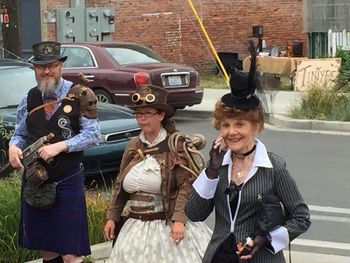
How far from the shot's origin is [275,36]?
3042 centimetres

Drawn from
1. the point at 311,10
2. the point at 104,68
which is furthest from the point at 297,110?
the point at 311,10

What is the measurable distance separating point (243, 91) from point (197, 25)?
24.7 meters

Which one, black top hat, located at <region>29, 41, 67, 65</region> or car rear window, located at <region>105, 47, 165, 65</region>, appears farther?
car rear window, located at <region>105, 47, 165, 65</region>

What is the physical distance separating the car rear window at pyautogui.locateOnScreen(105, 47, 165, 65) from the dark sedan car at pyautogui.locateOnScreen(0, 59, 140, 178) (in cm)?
578

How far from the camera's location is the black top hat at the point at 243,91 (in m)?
3.91

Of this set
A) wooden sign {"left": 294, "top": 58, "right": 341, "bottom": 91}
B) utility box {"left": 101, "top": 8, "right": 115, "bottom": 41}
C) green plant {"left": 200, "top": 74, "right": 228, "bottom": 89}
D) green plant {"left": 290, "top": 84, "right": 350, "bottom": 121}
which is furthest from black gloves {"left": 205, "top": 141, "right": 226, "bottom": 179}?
green plant {"left": 200, "top": 74, "right": 228, "bottom": 89}

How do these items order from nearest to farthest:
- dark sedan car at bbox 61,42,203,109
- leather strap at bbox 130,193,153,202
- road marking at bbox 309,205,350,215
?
leather strap at bbox 130,193,153,202 → road marking at bbox 309,205,350,215 → dark sedan car at bbox 61,42,203,109

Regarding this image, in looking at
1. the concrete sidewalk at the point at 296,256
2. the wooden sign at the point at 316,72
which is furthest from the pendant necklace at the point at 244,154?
the wooden sign at the point at 316,72

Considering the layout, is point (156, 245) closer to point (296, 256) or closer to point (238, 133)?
point (238, 133)

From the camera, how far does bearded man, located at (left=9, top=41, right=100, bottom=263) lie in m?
5.46

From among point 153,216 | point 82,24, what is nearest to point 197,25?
point 82,24

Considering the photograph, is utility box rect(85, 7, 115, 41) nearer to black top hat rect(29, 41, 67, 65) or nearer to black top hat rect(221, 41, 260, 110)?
black top hat rect(29, 41, 67, 65)

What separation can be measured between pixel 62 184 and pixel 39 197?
0.18 meters

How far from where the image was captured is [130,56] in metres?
16.9
